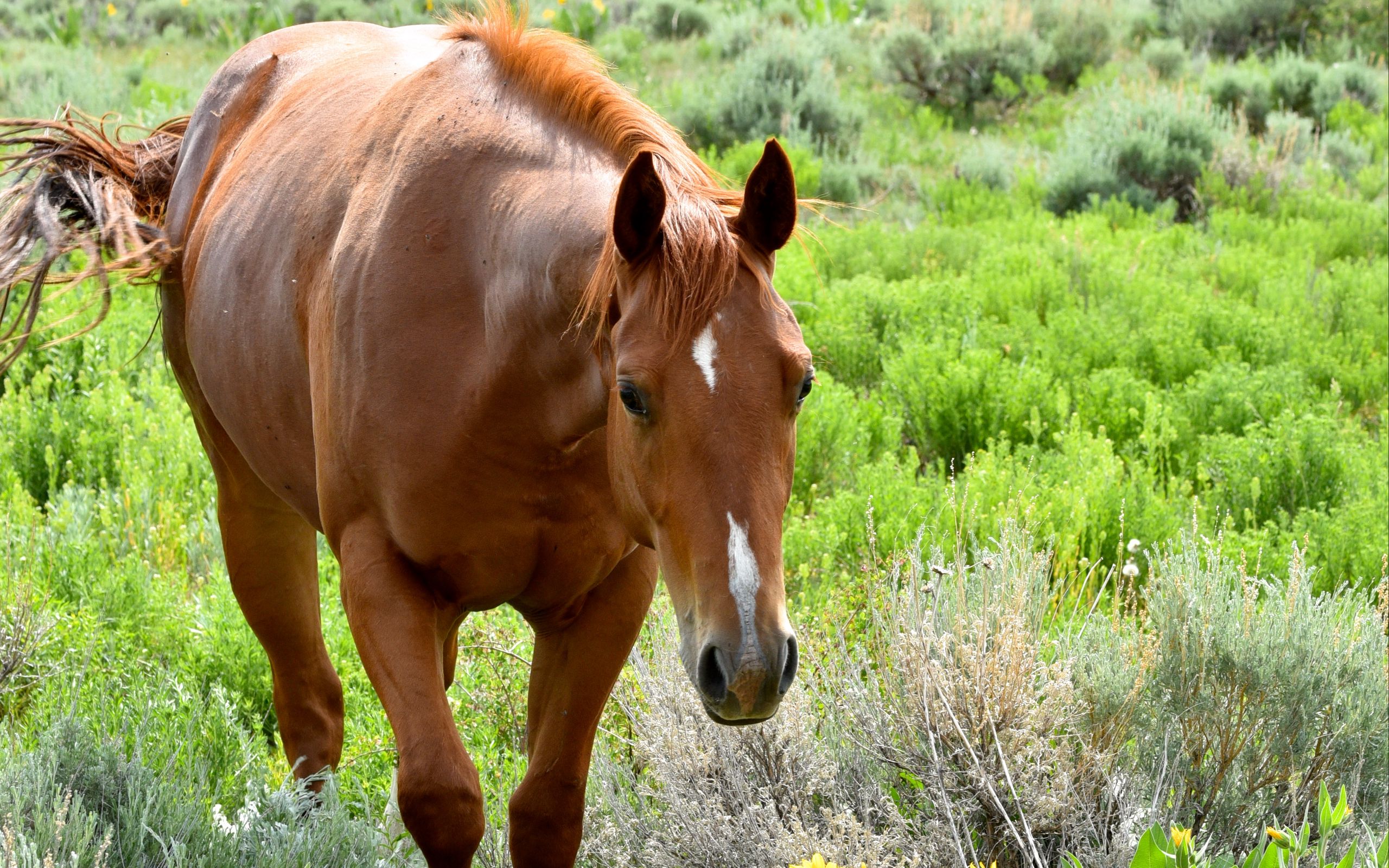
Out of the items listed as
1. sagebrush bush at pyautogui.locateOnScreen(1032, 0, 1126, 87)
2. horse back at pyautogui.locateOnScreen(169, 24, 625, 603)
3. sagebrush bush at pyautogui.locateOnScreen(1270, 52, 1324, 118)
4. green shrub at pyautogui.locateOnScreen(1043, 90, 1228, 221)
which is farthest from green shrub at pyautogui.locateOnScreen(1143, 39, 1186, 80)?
horse back at pyautogui.locateOnScreen(169, 24, 625, 603)

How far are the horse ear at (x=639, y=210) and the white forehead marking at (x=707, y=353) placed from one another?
0.62ft

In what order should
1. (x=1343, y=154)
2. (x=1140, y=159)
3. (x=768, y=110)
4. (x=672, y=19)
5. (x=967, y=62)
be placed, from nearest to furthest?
(x=1140, y=159), (x=1343, y=154), (x=768, y=110), (x=967, y=62), (x=672, y=19)

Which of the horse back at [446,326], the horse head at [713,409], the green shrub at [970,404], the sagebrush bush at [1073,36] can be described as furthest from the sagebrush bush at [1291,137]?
the horse head at [713,409]

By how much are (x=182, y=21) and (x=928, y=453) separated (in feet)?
54.9

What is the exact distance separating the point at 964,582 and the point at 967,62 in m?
11.8

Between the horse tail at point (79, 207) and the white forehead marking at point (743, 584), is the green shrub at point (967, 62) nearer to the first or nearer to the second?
the horse tail at point (79, 207)

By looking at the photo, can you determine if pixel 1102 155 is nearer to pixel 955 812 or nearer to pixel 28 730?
pixel 955 812

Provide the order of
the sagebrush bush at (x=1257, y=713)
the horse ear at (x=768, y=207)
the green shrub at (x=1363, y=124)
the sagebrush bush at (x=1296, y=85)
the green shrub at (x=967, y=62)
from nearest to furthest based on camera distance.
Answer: the horse ear at (x=768, y=207) → the sagebrush bush at (x=1257, y=713) → the green shrub at (x=1363, y=124) → the sagebrush bush at (x=1296, y=85) → the green shrub at (x=967, y=62)

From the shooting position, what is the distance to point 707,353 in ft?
6.55

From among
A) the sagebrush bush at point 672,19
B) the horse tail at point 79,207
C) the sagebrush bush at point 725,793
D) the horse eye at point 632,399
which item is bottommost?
the sagebrush bush at point 672,19

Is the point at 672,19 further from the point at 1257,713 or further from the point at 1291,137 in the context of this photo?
the point at 1257,713

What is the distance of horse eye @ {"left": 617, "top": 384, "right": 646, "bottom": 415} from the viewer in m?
2.04

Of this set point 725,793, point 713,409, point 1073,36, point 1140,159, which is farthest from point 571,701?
point 1073,36

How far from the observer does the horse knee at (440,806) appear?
97.5 inches
